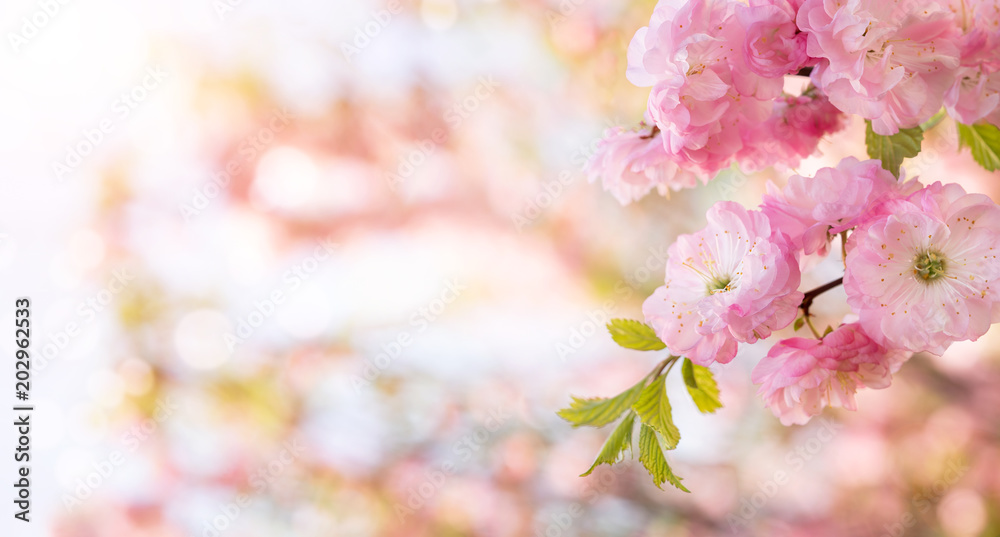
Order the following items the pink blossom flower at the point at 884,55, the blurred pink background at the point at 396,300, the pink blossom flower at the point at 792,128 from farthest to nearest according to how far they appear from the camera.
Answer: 1. the blurred pink background at the point at 396,300
2. the pink blossom flower at the point at 792,128
3. the pink blossom flower at the point at 884,55

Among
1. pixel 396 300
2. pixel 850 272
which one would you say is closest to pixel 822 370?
pixel 850 272

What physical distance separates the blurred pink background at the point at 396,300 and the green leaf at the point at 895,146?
2.47ft

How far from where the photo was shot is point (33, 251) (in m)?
1.14

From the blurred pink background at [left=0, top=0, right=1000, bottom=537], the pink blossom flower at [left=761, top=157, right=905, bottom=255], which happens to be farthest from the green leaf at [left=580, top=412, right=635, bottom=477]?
the blurred pink background at [left=0, top=0, right=1000, bottom=537]

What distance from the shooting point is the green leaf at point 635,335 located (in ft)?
1.45

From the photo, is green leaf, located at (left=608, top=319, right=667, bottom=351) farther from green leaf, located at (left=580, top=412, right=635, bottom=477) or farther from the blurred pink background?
the blurred pink background

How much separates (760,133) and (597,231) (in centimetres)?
80

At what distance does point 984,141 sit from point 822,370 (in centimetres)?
20

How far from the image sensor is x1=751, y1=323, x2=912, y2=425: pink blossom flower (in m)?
0.38

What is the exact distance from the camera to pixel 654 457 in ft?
1.34

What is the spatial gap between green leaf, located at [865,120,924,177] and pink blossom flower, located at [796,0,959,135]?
37 millimetres

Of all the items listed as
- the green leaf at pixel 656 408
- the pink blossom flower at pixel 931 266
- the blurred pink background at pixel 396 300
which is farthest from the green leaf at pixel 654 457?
the blurred pink background at pixel 396 300

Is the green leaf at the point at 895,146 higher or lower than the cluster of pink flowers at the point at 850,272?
higher

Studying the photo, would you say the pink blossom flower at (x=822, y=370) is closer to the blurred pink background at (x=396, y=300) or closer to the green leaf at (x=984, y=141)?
the green leaf at (x=984, y=141)
